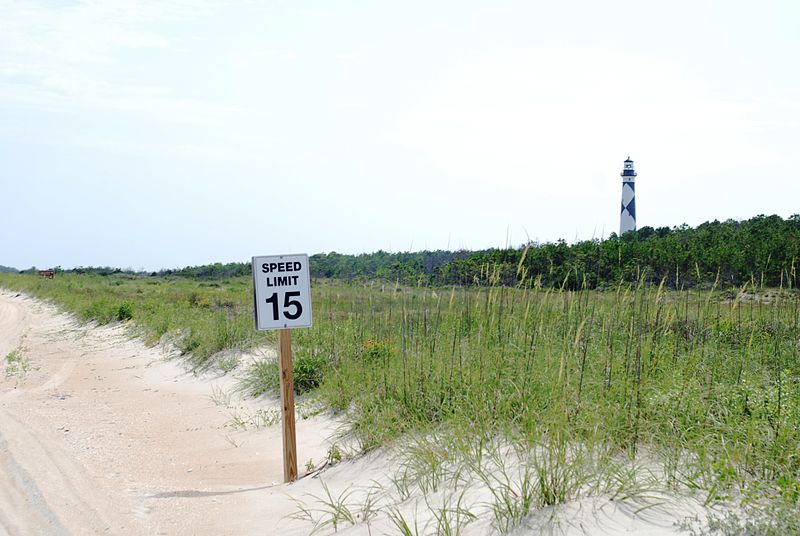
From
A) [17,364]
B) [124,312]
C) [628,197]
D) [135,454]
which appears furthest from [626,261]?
[628,197]

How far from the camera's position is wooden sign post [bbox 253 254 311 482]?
22.0ft

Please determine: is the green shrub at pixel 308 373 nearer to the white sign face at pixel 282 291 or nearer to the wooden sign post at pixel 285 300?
the wooden sign post at pixel 285 300

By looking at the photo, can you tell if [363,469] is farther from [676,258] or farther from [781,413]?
[676,258]

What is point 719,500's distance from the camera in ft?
13.9

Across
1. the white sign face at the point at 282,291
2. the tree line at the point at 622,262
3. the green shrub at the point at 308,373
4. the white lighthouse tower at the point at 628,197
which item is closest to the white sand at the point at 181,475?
the green shrub at the point at 308,373

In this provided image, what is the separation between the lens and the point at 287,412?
6.86m

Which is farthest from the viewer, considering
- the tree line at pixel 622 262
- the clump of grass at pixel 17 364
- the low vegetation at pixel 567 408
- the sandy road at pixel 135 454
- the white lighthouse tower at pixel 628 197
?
the white lighthouse tower at pixel 628 197

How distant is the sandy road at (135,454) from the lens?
589 centimetres

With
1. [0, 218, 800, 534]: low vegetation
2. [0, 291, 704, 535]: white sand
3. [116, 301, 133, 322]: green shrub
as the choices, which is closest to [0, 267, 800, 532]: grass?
[0, 218, 800, 534]: low vegetation

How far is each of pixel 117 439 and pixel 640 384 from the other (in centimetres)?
658

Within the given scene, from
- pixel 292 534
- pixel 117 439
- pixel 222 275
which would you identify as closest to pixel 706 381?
pixel 292 534

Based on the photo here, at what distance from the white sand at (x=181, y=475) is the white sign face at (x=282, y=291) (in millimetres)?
1502

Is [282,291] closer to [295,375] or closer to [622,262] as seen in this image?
[295,375]

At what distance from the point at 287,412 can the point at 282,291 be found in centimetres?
118
